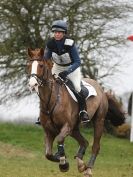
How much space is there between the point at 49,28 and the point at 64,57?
18.2m

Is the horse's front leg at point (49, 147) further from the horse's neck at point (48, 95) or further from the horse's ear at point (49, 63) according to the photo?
the horse's ear at point (49, 63)

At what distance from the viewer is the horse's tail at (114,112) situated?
44.9ft

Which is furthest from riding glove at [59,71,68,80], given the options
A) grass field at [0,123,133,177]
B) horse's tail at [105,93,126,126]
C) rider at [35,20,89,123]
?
grass field at [0,123,133,177]

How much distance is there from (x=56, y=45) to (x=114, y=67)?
1994 cm

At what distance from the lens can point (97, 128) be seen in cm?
1254

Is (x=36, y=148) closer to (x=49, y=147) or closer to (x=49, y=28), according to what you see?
(x=49, y=28)

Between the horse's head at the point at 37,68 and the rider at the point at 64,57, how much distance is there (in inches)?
16.4

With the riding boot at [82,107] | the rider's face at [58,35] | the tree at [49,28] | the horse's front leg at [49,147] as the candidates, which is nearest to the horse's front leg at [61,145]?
the horse's front leg at [49,147]

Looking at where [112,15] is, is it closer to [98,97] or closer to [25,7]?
[25,7]

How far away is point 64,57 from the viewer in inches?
438

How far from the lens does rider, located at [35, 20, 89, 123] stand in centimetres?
1079

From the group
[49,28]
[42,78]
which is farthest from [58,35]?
[49,28]

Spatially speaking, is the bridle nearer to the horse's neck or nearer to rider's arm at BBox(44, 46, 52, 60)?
the horse's neck

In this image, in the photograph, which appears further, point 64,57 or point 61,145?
point 64,57
